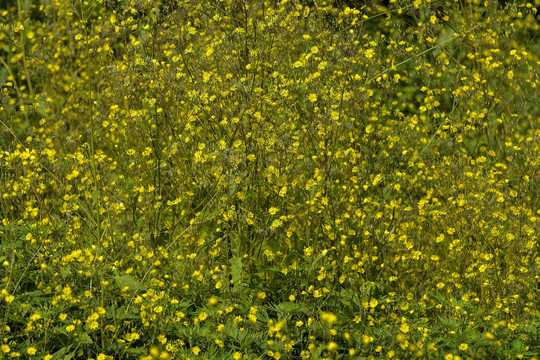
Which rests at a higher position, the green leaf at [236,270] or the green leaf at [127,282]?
the green leaf at [127,282]

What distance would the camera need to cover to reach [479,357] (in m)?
2.45

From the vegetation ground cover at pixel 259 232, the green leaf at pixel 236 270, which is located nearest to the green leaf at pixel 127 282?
the vegetation ground cover at pixel 259 232

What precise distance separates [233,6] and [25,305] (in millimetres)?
1689

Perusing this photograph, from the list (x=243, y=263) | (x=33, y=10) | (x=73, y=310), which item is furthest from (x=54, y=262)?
(x=33, y=10)

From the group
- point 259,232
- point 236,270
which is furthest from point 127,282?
point 259,232

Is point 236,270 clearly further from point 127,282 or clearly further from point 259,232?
point 127,282

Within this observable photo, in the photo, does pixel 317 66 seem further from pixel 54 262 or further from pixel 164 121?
pixel 54 262

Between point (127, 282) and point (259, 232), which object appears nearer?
point (127, 282)

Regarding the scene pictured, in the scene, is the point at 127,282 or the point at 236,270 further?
the point at 236,270

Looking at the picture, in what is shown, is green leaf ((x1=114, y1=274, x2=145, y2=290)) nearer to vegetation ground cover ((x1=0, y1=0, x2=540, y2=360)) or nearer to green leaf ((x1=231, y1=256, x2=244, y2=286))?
vegetation ground cover ((x1=0, y1=0, x2=540, y2=360))

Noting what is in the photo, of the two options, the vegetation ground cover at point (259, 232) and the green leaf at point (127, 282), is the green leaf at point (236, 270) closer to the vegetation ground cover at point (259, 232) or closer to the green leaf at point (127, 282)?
the vegetation ground cover at point (259, 232)

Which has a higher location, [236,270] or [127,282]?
[127,282]

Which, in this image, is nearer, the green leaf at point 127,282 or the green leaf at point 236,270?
the green leaf at point 127,282

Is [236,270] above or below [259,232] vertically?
below
